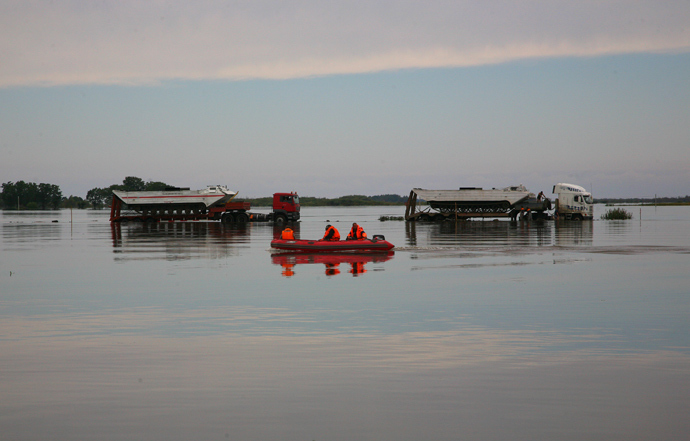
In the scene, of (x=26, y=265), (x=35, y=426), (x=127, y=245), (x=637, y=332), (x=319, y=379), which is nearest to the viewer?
(x=35, y=426)

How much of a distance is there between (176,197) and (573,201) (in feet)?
140

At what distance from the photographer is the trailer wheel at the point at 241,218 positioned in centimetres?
6733

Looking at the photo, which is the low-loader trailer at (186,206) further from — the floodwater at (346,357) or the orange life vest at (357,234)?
the floodwater at (346,357)

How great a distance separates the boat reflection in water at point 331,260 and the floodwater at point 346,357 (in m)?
1.96

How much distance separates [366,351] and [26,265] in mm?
20724

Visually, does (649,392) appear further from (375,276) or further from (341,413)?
(375,276)

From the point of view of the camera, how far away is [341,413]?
752cm

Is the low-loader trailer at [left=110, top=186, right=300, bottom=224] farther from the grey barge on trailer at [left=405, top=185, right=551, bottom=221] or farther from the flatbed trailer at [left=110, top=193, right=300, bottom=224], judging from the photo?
the grey barge on trailer at [left=405, top=185, right=551, bottom=221]

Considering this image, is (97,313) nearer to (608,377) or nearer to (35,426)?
(35,426)

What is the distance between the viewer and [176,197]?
67.1 m

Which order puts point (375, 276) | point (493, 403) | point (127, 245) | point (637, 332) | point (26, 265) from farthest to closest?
point (127, 245) < point (26, 265) < point (375, 276) < point (637, 332) < point (493, 403)

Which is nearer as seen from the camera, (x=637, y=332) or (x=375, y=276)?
(x=637, y=332)

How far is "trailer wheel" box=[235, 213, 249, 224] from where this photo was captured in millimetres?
67331

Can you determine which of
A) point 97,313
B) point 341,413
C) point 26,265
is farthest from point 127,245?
point 341,413
